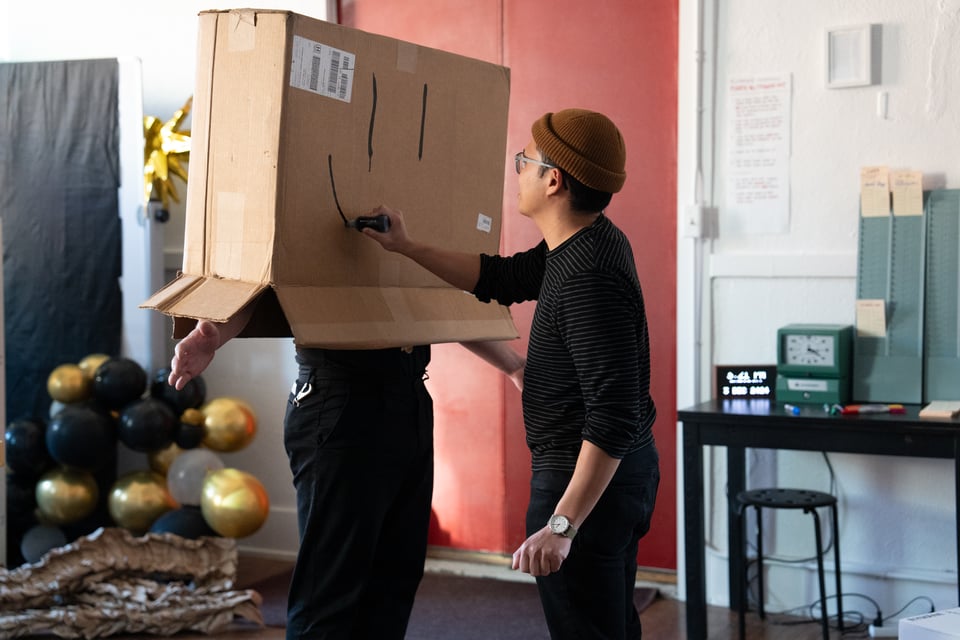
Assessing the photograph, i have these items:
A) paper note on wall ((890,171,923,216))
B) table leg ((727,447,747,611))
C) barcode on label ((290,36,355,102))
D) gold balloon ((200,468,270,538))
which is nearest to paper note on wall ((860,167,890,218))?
paper note on wall ((890,171,923,216))

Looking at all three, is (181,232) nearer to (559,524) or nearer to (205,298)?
(205,298)

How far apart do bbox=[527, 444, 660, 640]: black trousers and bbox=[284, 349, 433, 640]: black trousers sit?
34 centimetres

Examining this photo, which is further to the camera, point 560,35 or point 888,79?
point 560,35

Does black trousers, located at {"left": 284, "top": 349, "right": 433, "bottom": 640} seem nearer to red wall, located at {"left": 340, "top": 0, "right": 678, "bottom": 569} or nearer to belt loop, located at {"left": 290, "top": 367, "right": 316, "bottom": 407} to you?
belt loop, located at {"left": 290, "top": 367, "right": 316, "bottom": 407}

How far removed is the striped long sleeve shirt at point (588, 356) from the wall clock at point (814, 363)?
145cm

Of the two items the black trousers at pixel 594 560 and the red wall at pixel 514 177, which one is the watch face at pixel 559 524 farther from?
the red wall at pixel 514 177

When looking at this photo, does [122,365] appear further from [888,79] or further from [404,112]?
[888,79]

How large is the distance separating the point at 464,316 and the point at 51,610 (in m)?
1.85

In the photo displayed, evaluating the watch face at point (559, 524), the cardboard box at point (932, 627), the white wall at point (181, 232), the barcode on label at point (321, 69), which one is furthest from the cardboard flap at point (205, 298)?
the white wall at point (181, 232)

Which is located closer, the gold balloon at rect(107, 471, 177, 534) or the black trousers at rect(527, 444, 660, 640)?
the black trousers at rect(527, 444, 660, 640)

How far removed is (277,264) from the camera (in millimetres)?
1774

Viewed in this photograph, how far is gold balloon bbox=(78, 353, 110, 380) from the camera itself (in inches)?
148

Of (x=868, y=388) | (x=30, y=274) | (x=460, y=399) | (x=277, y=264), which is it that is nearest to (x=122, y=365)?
(x=30, y=274)

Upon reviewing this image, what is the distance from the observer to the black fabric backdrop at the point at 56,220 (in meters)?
3.98
